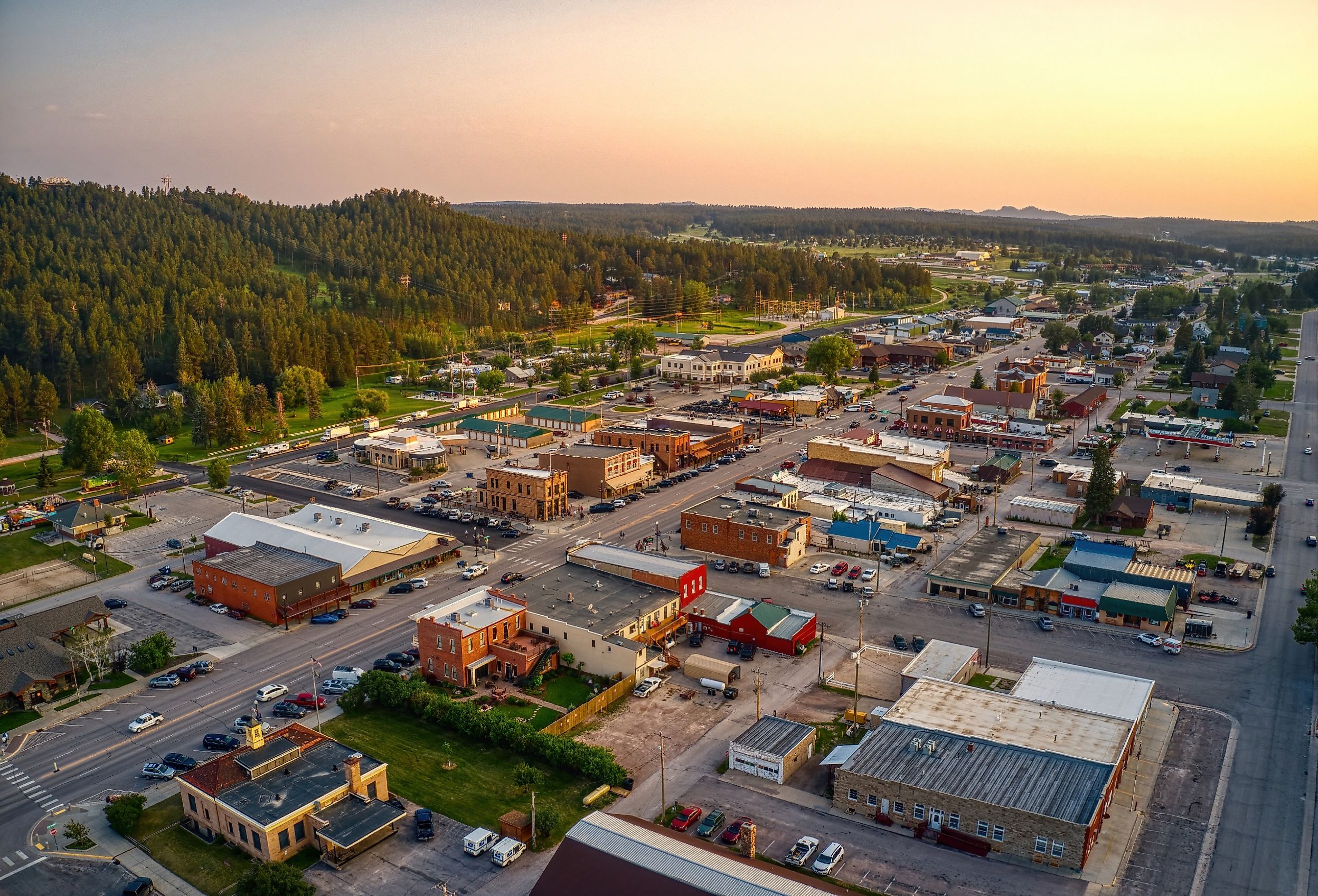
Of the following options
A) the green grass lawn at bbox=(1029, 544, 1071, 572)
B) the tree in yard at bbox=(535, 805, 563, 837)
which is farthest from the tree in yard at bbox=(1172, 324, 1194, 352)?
the tree in yard at bbox=(535, 805, 563, 837)

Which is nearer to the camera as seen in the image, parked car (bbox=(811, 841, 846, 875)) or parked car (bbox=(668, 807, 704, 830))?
parked car (bbox=(811, 841, 846, 875))

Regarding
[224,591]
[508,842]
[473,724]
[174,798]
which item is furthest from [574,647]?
[224,591]

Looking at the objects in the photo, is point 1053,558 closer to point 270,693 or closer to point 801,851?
point 801,851

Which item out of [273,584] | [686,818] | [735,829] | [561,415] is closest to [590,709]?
[686,818]

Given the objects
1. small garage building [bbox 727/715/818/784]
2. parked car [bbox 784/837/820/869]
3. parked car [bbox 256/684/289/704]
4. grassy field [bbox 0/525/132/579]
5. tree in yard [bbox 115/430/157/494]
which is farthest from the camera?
tree in yard [bbox 115/430/157/494]

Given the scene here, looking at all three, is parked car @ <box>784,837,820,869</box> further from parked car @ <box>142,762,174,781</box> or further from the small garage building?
parked car @ <box>142,762,174,781</box>

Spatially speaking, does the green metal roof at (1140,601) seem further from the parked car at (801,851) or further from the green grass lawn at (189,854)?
the green grass lawn at (189,854)

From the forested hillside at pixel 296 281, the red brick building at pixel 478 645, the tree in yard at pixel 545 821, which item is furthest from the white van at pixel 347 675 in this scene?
the forested hillside at pixel 296 281
